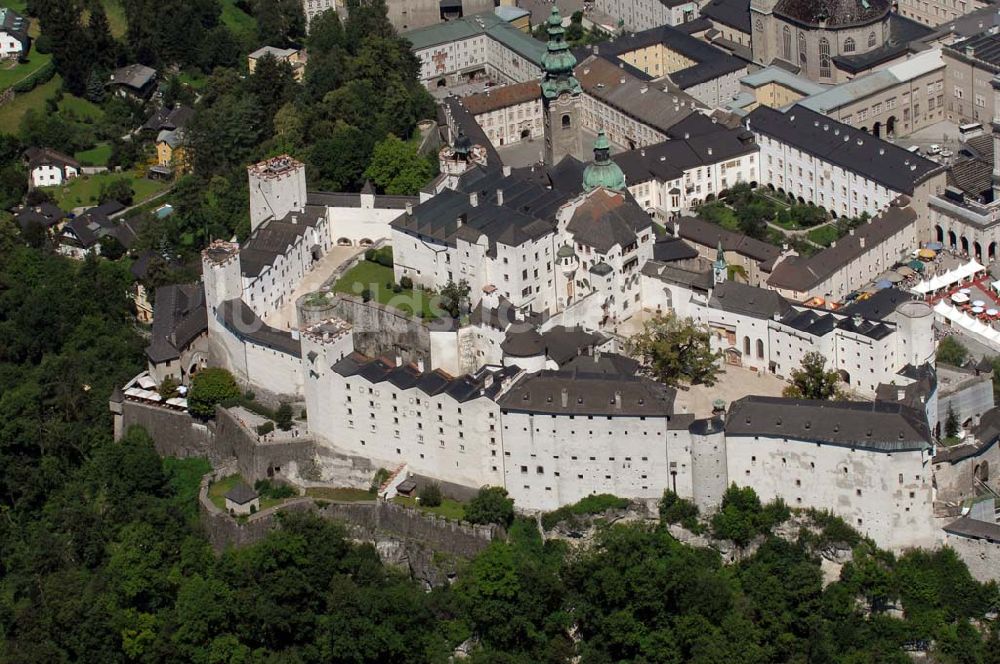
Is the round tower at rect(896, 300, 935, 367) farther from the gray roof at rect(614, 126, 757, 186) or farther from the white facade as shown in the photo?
the white facade

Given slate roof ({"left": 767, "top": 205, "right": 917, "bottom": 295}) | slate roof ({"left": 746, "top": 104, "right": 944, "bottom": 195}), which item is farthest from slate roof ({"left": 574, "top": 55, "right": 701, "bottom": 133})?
slate roof ({"left": 767, "top": 205, "right": 917, "bottom": 295})

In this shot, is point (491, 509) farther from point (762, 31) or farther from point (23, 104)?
point (23, 104)

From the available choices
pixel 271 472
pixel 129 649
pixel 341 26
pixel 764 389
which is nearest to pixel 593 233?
pixel 764 389

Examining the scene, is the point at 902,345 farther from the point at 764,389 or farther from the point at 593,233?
the point at 593,233

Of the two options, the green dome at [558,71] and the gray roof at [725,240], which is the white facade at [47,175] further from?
the gray roof at [725,240]

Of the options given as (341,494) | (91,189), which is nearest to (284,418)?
(341,494)

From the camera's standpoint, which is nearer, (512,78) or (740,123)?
(740,123)
